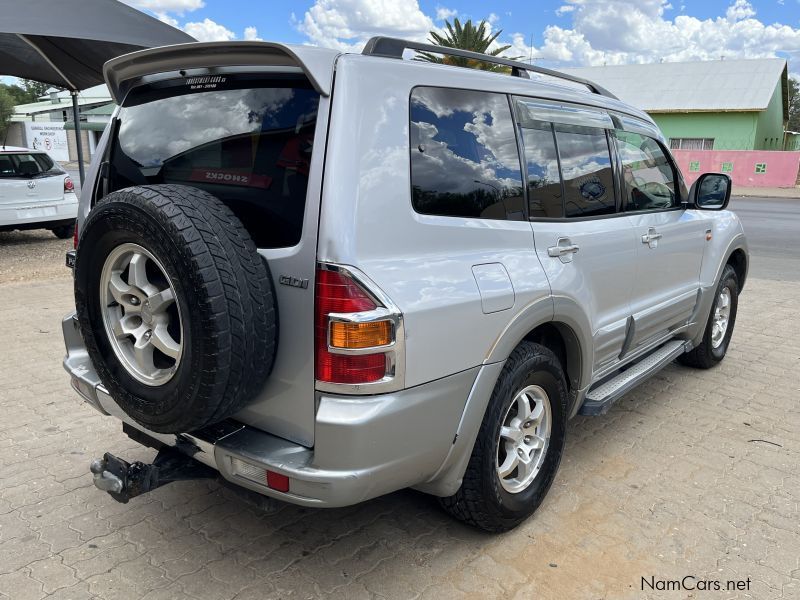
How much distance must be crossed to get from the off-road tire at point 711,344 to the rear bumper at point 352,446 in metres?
3.29

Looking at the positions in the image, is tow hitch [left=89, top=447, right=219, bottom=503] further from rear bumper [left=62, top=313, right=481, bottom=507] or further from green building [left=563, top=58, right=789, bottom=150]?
green building [left=563, top=58, right=789, bottom=150]

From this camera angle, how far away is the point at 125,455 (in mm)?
3545

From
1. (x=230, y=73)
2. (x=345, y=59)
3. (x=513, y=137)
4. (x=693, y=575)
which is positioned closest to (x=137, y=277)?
(x=230, y=73)

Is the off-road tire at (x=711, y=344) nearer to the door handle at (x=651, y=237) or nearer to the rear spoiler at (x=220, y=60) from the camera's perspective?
the door handle at (x=651, y=237)

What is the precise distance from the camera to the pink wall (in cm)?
3014

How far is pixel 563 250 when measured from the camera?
9.55ft

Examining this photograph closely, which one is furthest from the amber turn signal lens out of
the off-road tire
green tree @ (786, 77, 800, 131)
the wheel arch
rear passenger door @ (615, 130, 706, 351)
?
green tree @ (786, 77, 800, 131)

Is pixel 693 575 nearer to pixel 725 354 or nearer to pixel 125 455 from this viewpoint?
pixel 125 455

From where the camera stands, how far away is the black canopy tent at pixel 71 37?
8.45 m

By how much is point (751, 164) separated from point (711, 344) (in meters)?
30.7

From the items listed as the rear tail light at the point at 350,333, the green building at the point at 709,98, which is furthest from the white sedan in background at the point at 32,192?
the green building at the point at 709,98

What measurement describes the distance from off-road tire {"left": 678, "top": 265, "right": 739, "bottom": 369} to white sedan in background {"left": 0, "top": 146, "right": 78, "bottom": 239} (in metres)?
9.05

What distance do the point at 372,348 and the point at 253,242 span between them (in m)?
0.57

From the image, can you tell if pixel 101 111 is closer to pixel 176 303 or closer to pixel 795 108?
pixel 176 303
